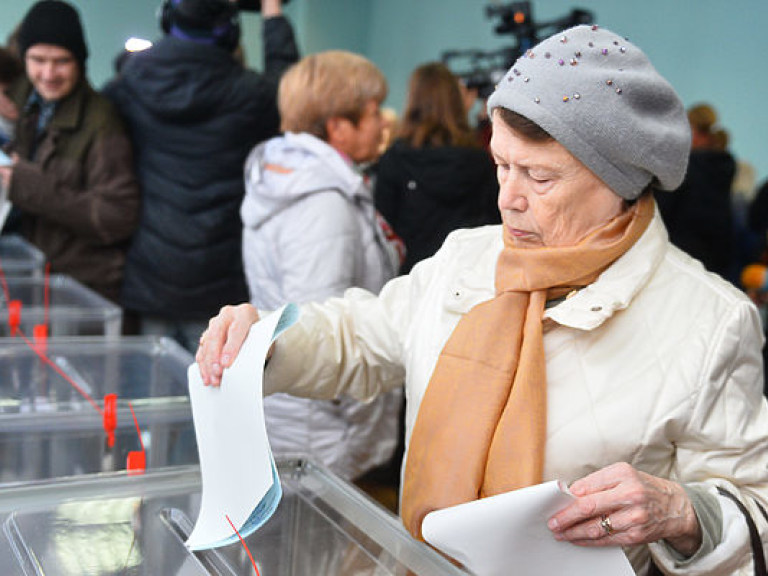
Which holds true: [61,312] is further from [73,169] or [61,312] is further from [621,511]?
[621,511]

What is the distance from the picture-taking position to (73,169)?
270 cm

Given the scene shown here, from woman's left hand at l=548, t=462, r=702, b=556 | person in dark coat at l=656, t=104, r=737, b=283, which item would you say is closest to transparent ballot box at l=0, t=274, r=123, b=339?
woman's left hand at l=548, t=462, r=702, b=556

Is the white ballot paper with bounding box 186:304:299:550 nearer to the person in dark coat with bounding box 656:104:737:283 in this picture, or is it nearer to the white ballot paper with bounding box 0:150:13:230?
the white ballot paper with bounding box 0:150:13:230

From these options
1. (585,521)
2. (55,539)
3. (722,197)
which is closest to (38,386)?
(55,539)

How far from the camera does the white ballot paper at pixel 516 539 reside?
85 centimetres

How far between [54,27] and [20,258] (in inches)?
33.0

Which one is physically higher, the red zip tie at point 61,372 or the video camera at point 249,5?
the video camera at point 249,5

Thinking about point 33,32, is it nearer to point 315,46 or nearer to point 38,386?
point 38,386

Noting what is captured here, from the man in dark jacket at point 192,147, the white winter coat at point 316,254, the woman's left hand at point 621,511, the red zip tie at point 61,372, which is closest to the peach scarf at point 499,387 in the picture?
the woman's left hand at point 621,511

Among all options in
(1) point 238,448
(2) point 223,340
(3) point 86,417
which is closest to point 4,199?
(3) point 86,417

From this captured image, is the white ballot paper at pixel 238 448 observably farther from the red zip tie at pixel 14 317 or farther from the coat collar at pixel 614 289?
the red zip tie at pixel 14 317

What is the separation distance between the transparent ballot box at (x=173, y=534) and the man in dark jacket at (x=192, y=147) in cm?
131

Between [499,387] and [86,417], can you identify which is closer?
[499,387]

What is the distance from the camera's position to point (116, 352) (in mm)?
1918
